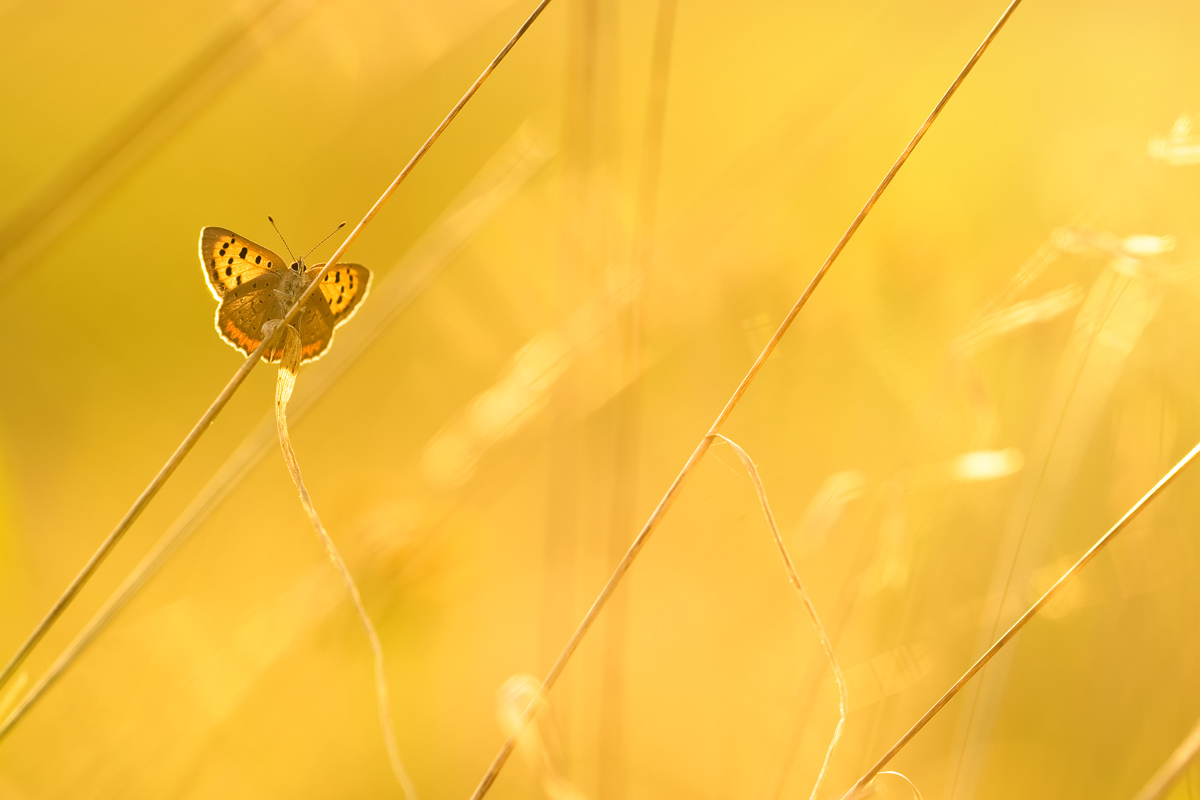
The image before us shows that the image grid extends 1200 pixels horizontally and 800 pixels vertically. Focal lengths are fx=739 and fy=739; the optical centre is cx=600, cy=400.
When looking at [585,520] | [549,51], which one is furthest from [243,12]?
[549,51]

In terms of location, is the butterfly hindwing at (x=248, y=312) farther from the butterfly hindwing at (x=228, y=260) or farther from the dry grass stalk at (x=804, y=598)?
the dry grass stalk at (x=804, y=598)

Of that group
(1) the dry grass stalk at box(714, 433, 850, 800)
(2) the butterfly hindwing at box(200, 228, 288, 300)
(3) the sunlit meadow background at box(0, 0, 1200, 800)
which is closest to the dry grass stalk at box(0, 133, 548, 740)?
(3) the sunlit meadow background at box(0, 0, 1200, 800)

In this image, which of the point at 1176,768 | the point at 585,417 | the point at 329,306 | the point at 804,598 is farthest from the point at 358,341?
the point at 1176,768

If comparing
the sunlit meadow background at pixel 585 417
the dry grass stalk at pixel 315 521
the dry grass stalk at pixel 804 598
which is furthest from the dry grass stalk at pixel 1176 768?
the dry grass stalk at pixel 315 521

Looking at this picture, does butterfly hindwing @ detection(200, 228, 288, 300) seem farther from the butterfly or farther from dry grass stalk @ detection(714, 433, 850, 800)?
dry grass stalk @ detection(714, 433, 850, 800)

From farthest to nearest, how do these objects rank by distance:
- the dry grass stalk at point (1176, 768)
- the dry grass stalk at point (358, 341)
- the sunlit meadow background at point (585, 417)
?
the sunlit meadow background at point (585, 417)
the dry grass stalk at point (358, 341)
the dry grass stalk at point (1176, 768)

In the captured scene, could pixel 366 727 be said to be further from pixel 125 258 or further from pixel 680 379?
pixel 125 258

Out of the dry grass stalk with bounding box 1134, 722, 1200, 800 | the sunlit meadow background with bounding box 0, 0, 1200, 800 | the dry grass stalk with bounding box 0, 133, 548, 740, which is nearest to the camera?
the dry grass stalk with bounding box 1134, 722, 1200, 800
